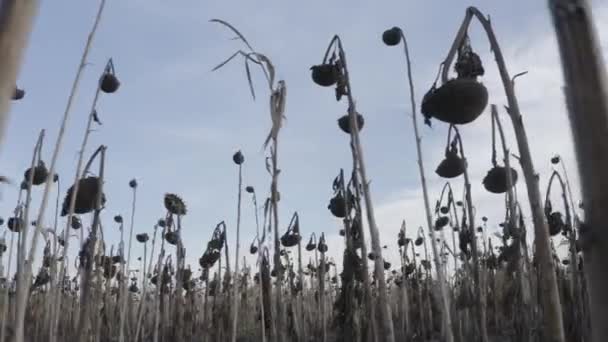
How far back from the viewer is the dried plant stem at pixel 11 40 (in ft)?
1.16

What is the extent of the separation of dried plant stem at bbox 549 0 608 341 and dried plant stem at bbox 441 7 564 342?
0.81 meters

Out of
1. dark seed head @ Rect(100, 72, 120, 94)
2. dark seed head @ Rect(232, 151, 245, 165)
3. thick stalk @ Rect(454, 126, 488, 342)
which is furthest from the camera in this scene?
dark seed head @ Rect(232, 151, 245, 165)

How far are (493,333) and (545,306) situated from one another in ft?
21.0

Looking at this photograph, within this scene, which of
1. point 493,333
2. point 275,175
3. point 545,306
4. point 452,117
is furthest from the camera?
point 493,333

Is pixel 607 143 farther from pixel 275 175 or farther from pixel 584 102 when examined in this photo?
pixel 275 175

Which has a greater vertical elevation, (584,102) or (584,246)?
(584,102)

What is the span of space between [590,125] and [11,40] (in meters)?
0.61

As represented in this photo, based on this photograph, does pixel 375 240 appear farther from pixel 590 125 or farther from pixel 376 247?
pixel 590 125

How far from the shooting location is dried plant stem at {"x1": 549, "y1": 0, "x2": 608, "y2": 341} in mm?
675

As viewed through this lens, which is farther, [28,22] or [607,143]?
[607,143]

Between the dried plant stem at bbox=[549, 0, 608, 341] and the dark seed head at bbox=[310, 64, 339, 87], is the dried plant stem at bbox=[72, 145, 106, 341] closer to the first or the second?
the dark seed head at bbox=[310, 64, 339, 87]

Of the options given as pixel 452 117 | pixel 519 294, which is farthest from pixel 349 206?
pixel 452 117

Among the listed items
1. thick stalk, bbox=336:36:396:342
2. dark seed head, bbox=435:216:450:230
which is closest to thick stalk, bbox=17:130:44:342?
thick stalk, bbox=336:36:396:342

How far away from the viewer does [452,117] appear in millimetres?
2268
